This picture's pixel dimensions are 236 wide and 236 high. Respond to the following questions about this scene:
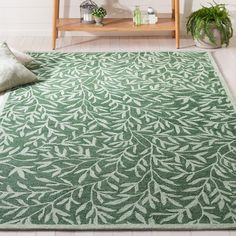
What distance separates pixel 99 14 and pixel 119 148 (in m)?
1.79

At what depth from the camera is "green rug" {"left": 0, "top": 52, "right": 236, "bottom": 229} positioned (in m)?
2.11

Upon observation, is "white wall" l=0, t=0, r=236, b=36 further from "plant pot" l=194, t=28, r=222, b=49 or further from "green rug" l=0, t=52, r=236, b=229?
"green rug" l=0, t=52, r=236, b=229

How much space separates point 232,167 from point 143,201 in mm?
529

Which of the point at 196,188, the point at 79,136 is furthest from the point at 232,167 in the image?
the point at 79,136

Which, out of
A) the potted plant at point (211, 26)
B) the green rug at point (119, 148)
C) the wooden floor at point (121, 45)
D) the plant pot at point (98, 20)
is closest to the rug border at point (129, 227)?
the green rug at point (119, 148)

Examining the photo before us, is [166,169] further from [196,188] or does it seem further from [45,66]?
[45,66]

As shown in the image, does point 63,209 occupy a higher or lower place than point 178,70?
lower

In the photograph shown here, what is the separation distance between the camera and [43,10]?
4.38m

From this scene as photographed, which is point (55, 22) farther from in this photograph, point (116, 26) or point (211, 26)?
point (211, 26)

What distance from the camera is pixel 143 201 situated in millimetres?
2170

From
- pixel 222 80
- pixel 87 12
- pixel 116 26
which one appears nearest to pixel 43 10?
pixel 87 12

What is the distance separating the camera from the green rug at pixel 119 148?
2113 mm

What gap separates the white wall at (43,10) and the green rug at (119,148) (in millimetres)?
805

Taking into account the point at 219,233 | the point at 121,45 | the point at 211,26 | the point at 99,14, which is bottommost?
the point at 219,233
